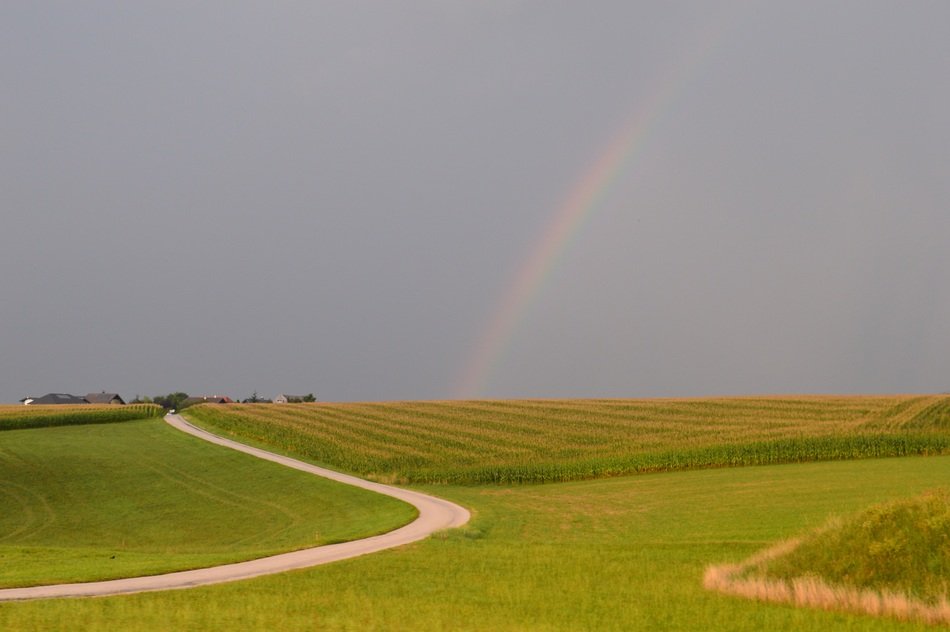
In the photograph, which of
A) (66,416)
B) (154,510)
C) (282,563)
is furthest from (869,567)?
(66,416)

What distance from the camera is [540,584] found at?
20.3 m

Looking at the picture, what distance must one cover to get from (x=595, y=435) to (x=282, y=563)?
40222 millimetres

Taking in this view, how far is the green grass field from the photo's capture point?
1642cm

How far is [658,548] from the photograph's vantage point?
84.7 ft

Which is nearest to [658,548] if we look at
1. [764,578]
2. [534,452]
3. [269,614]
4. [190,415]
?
[764,578]

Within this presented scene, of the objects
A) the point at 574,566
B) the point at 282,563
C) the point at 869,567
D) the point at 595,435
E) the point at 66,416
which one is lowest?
the point at 282,563

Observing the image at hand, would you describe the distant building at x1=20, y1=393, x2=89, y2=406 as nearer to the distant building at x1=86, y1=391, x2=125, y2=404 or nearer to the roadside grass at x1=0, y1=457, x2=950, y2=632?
the distant building at x1=86, y1=391, x2=125, y2=404

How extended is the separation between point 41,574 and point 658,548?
664 inches

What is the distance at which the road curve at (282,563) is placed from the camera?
797 inches

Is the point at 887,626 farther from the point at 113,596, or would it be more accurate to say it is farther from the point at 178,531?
the point at 178,531

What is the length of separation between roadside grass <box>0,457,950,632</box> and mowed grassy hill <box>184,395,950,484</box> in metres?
14.1

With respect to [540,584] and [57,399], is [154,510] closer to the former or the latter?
[540,584]

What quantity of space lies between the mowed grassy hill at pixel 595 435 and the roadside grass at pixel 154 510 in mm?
7523

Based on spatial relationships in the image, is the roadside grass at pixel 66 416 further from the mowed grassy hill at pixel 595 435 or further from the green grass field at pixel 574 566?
the green grass field at pixel 574 566
